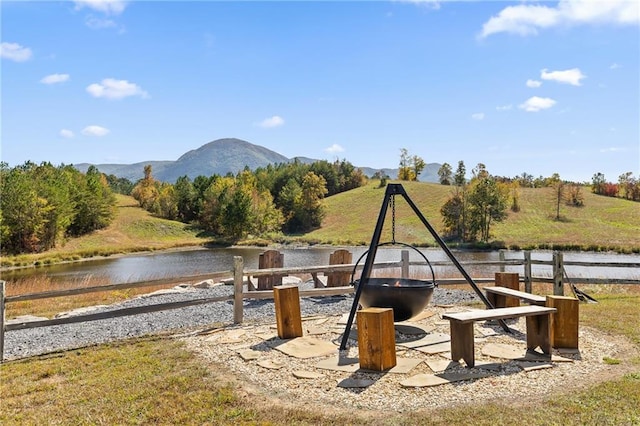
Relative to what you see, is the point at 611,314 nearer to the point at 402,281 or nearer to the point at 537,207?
the point at 402,281

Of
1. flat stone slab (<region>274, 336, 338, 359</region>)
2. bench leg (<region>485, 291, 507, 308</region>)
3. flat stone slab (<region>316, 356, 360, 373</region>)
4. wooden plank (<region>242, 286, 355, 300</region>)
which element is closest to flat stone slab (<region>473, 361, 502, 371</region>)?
flat stone slab (<region>316, 356, 360, 373</region>)

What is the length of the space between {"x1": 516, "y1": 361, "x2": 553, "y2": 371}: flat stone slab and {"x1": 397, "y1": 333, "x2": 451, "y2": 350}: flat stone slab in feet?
4.53

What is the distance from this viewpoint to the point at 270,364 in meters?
6.02

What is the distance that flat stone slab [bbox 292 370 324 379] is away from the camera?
18.0ft

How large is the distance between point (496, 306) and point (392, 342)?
3.94 m

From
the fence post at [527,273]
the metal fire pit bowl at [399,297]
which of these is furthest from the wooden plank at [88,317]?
the fence post at [527,273]

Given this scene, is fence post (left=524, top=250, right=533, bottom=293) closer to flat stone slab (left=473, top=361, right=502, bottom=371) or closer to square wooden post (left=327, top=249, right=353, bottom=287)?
square wooden post (left=327, top=249, right=353, bottom=287)

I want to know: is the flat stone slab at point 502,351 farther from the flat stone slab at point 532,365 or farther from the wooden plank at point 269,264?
the wooden plank at point 269,264

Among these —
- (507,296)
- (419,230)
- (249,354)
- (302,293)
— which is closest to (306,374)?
(249,354)

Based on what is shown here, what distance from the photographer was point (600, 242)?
43062mm

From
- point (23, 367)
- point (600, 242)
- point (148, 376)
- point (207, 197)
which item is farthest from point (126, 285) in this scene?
point (207, 197)

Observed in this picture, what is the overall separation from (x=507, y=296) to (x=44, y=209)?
45402 mm

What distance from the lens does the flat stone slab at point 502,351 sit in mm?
6188

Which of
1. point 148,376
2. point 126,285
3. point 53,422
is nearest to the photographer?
point 53,422
